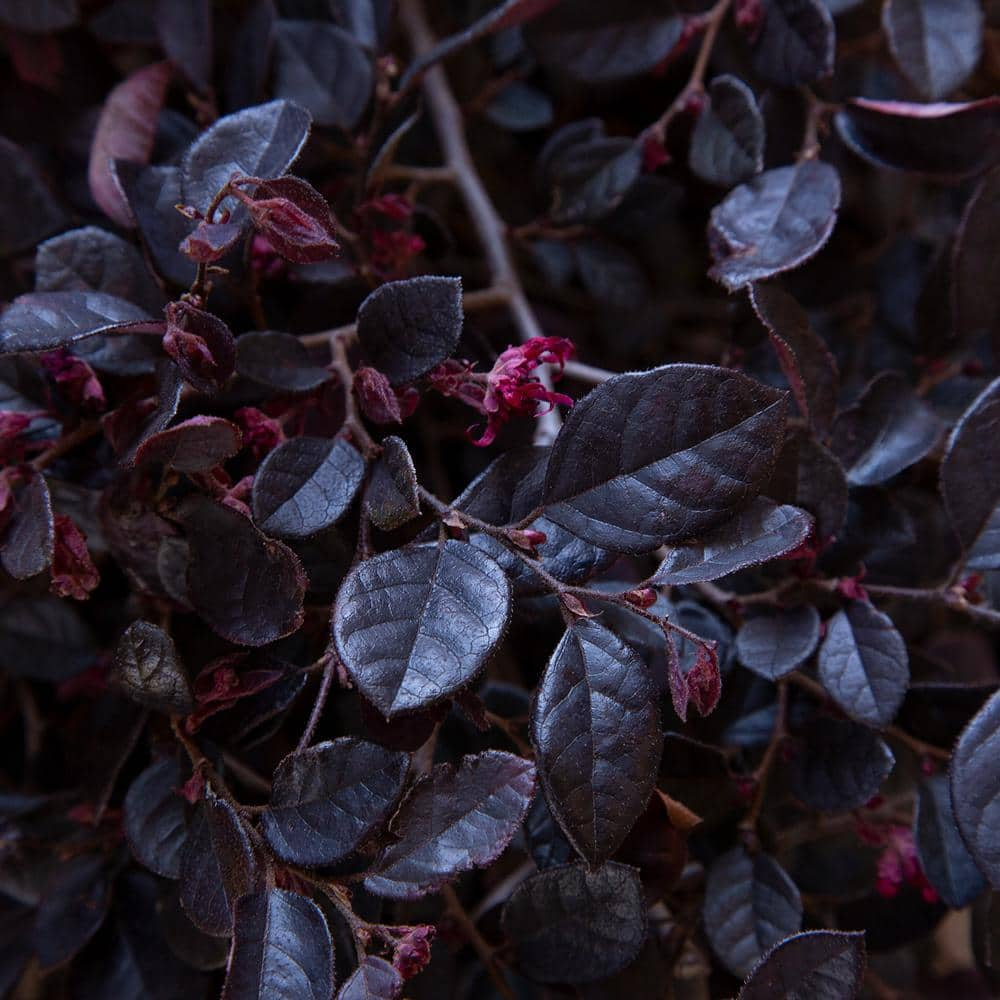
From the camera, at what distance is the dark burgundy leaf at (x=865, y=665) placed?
68cm

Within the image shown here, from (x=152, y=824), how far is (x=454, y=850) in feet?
0.73

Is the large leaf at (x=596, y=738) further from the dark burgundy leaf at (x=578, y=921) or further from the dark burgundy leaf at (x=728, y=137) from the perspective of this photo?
the dark burgundy leaf at (x=728, y=137)

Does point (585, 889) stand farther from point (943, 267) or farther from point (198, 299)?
point (943, 267)

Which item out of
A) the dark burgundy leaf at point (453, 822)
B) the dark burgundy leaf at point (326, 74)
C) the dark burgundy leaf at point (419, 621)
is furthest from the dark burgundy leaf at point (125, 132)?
the dark burgundy leaf at point (453, 822)

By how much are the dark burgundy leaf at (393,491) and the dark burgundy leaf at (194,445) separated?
9 cm

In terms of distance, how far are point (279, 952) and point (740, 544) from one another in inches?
13.9

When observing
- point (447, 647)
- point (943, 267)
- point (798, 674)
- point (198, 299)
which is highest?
point (198, 299)

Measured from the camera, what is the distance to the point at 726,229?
78 centimetres

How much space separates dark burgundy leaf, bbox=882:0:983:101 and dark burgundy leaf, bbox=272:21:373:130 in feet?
1.50

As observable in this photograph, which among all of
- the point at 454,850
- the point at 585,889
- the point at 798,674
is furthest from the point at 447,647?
the point at 798,674

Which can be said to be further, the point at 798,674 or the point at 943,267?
the point at 943,267

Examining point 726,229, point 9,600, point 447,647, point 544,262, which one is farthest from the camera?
point 544,262

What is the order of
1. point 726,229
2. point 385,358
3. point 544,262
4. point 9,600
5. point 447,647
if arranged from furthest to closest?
point 544,262 < point 9,600 < point 726,229 < point 385,358 < point 447,647

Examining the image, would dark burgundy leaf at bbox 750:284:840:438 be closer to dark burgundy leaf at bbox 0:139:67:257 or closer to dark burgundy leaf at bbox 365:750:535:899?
dark burgundy leaf at bbox 365:750:535:899
